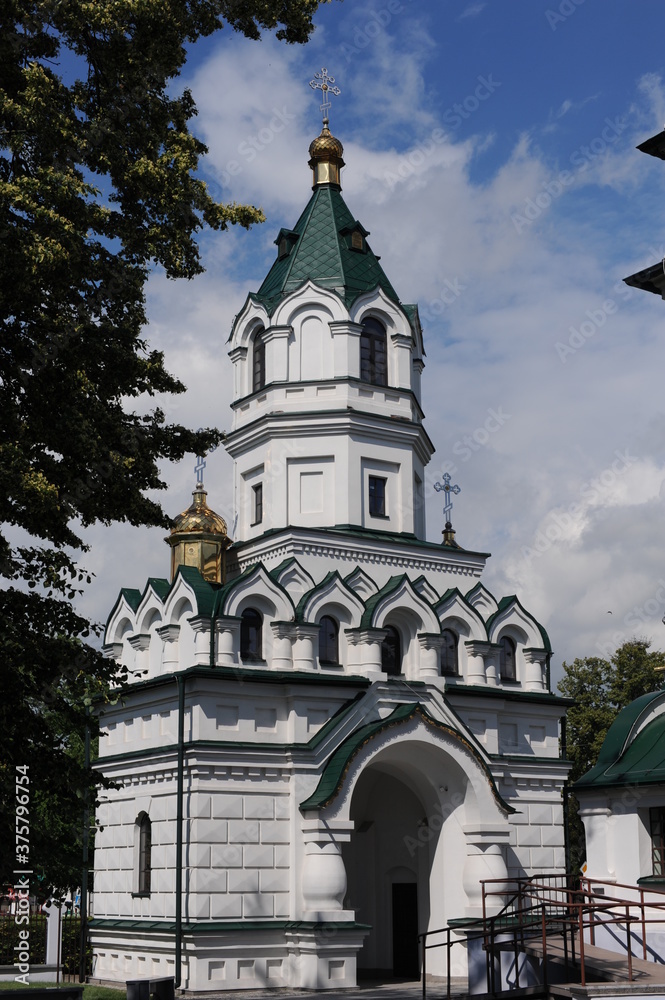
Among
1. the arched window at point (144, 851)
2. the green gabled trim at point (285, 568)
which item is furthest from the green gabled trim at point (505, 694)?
the arched window at point (144, 851)

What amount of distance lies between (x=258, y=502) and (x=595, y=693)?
2079cm

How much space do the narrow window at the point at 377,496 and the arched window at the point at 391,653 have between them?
9.75 feet

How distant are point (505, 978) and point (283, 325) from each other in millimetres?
15029

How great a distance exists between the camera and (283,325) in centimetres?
2616

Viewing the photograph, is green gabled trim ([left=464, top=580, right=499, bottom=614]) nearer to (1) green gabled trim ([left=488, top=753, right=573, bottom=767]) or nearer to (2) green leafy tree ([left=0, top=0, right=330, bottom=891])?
(1) green gabled trim ([left=488, top=753, right=573, bottom=767])

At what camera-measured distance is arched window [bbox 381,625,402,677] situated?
23828mm

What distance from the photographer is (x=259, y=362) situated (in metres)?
27.0

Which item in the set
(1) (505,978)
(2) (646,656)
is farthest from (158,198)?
(2) (646,656)

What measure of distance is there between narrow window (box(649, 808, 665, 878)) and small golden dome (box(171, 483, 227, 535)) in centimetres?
1083

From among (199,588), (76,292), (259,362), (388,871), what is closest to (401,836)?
(388,871)

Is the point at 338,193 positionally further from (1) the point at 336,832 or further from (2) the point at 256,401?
(1) the point at 336,832

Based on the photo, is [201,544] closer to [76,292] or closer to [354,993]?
[354,993]

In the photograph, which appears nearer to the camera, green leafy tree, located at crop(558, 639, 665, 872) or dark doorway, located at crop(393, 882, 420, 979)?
dark doorway, located at crop(393, 882, 420, 979)

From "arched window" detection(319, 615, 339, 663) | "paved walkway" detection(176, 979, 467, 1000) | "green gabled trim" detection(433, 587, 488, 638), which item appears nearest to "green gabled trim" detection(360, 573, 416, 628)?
"arched window" detection(319, 615, 339, 663)
